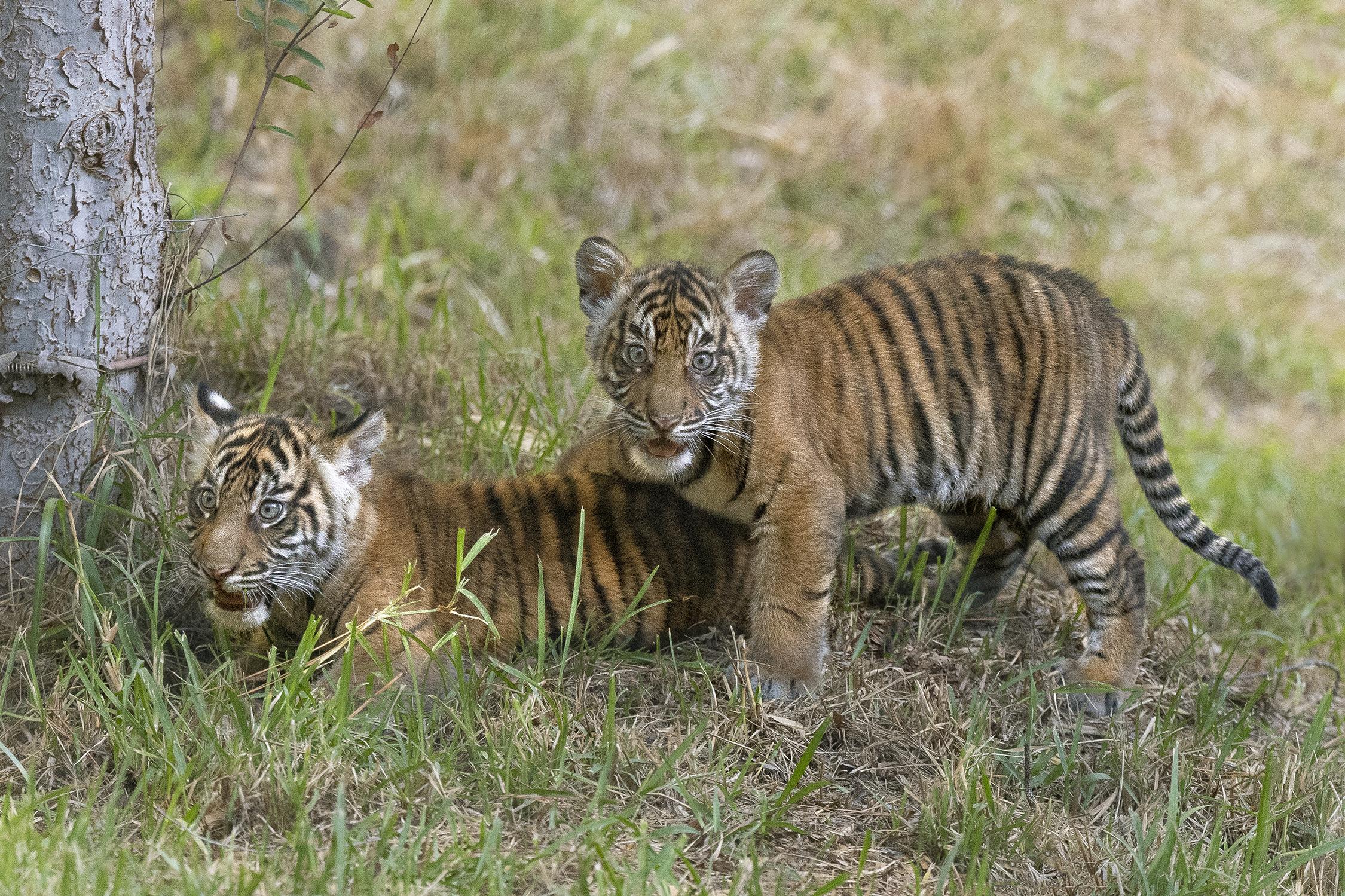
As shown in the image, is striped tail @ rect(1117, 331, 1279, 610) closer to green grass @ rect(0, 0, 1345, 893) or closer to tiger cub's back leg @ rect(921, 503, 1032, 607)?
green grass @ rect(0, 0, 1345, 893)

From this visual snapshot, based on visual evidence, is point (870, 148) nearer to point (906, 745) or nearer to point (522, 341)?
point (522, 341)

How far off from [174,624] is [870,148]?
18.4 feet

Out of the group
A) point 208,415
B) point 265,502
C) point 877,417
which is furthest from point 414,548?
point 877,417

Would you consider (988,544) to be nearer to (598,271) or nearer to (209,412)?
(598,271)

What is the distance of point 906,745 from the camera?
3479 millimetres

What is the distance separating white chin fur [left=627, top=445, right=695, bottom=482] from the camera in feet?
11.9

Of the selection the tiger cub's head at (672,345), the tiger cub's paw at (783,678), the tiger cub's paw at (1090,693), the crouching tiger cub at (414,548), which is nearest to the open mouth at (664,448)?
the tiger cub's head at (672,345)

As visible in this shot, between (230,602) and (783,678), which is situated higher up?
(230,602)

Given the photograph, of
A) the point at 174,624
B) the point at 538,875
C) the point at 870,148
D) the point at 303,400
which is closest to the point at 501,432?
the point at 303,400

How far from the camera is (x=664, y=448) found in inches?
142

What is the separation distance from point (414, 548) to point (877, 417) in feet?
4.58

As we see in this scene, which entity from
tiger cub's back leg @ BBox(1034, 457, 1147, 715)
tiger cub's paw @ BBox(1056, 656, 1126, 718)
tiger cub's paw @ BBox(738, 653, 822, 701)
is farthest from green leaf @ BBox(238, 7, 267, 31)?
tiger cub's paw @ BBox(1056, 656, 1126, 718)

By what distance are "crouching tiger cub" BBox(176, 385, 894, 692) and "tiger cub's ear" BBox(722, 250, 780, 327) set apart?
→ 0.59 metres

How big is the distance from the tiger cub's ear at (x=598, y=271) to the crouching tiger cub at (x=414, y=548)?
0.52 m
